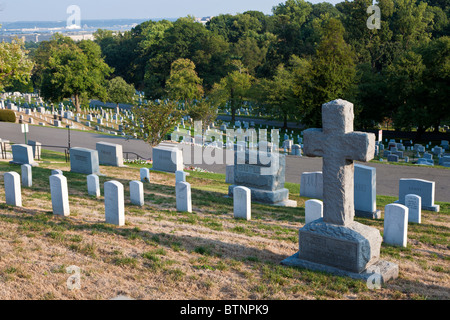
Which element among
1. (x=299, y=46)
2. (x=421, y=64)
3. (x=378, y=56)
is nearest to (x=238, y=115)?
(x=299, y=46)

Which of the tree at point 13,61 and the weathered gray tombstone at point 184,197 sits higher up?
the tree at point 13,61

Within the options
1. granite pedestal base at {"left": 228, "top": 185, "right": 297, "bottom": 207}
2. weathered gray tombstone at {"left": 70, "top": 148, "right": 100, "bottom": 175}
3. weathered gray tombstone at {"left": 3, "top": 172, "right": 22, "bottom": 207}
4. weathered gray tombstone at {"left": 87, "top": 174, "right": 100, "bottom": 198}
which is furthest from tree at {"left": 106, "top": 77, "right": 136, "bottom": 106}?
weathered gray tombstone at {"left": 3, "top": 172, "right": 22, "bottom": 207}

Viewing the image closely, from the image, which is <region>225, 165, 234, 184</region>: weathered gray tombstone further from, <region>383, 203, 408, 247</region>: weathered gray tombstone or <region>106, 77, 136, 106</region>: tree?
<region>106, 77, 136, 106</region>: tree

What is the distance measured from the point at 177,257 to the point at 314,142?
10.4 ft

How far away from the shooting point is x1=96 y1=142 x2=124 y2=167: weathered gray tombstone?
21.7m

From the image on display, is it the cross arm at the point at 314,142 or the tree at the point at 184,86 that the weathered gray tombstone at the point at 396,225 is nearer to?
the cross arm at the point at 314,142

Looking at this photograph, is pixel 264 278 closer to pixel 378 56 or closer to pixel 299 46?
pixel 378 56

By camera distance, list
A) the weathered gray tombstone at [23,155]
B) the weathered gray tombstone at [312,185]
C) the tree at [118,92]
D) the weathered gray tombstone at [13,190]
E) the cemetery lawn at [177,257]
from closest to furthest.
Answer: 1. the cemetery lawn at [177,257]
2. the weathered gray tombstone at [13,190]
3. the weathered gray tombstone at [312,185]
4. the weathered gray tombstone at [23,155]
5. the tree at [118,92]

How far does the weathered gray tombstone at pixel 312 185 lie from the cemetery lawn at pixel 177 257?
373 cm

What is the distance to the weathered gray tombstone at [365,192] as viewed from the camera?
528 inches

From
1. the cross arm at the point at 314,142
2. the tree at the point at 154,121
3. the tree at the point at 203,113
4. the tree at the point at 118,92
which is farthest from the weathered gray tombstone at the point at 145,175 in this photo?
the tree at the point at 118,92

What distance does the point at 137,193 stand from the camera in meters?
12.6

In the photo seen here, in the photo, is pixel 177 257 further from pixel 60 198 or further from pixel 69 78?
pixel 69 78

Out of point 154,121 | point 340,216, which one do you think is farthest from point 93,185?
point 154,121
